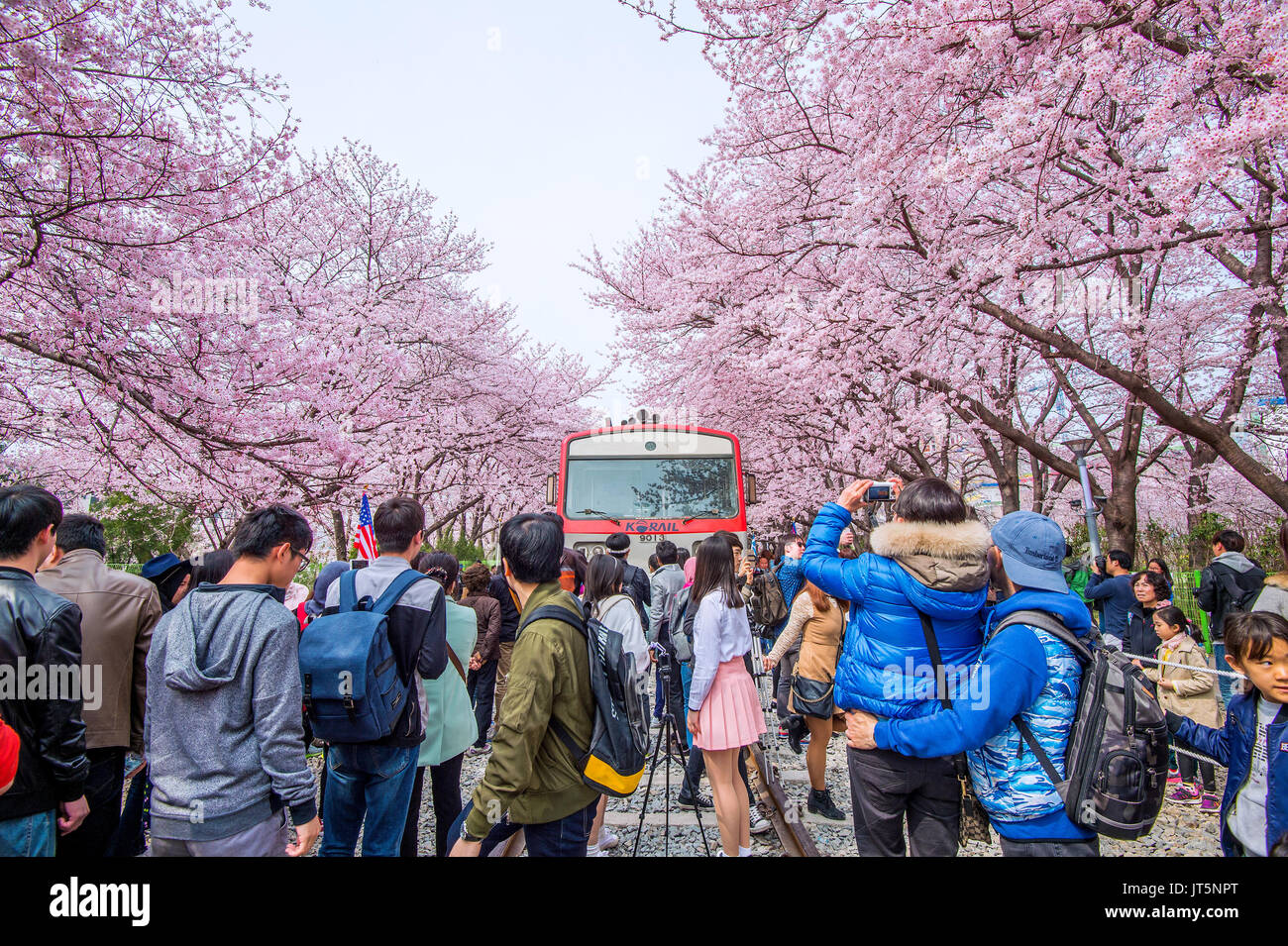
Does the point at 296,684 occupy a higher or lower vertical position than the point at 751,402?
lower

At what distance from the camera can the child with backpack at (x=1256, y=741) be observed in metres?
2.07

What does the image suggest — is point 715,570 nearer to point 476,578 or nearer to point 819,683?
point 819,683

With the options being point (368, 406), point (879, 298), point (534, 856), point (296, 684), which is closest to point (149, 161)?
point (296, 684)

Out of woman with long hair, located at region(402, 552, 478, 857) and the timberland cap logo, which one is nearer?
the timberland cap logo

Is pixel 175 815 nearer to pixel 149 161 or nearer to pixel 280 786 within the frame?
pixel 280 786

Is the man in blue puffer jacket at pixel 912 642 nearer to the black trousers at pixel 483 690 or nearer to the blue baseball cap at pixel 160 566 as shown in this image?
the blue baseball cap at pixel 160 566

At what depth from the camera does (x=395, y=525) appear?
286 cm

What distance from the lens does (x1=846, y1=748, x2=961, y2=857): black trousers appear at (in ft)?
7.53

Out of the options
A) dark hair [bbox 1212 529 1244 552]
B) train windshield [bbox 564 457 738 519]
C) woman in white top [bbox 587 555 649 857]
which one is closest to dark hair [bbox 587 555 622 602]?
woman in white top [bbox 587 555 649 857]

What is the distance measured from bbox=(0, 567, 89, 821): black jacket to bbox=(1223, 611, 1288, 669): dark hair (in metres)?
3.89

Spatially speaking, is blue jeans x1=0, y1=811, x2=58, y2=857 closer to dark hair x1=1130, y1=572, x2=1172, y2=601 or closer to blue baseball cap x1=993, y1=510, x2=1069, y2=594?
blue baseball cap x1=993, y1=510, x2=1069, y2=594

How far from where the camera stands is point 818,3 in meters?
5.82

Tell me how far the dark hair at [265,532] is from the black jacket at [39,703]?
574 mm

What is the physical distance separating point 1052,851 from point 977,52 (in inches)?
223
